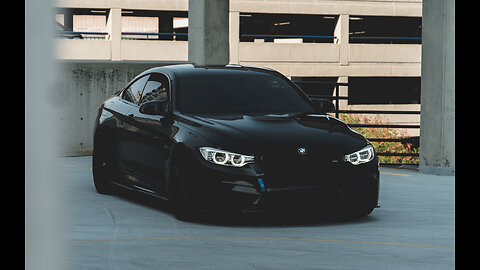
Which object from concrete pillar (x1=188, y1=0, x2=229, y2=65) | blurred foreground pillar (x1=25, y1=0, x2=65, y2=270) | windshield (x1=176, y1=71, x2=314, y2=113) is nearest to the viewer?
blurred foreground pillar (x1=25, y1=0, x2=65, y2=270)

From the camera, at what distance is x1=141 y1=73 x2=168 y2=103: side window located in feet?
30.1

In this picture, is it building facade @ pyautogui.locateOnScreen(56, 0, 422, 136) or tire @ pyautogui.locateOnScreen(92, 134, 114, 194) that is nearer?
tire @ pyautogui.locateOnScreen(92, 134, 114, 194)

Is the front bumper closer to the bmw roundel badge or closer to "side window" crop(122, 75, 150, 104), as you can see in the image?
the bmw roundel badge

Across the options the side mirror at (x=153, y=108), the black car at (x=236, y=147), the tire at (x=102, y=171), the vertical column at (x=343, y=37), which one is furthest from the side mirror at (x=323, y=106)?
the vertical column at (x=343, y=37)

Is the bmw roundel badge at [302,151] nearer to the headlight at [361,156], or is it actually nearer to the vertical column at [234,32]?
the headlight at [361,156]

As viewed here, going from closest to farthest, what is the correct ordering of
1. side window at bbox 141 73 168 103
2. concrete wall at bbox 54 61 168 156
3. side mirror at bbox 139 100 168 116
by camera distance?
side mirror at bbox 139 100 168 116 < side window at bbox 141 73 168 103 < concrete wall at bbox 54 61 168 156

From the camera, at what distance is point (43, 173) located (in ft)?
4.95

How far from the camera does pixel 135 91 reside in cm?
977

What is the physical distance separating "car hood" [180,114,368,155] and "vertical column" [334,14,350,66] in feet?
182

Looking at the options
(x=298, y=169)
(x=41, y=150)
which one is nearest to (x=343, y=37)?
(x=298, y=169)

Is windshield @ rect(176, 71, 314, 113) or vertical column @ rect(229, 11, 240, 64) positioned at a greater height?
vertical column @ rect(229, 11, 240, 64)

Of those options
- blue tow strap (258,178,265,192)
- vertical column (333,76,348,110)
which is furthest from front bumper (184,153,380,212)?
vertical column (333,76,348,110)

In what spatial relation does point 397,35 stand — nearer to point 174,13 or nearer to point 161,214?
point 174,13
